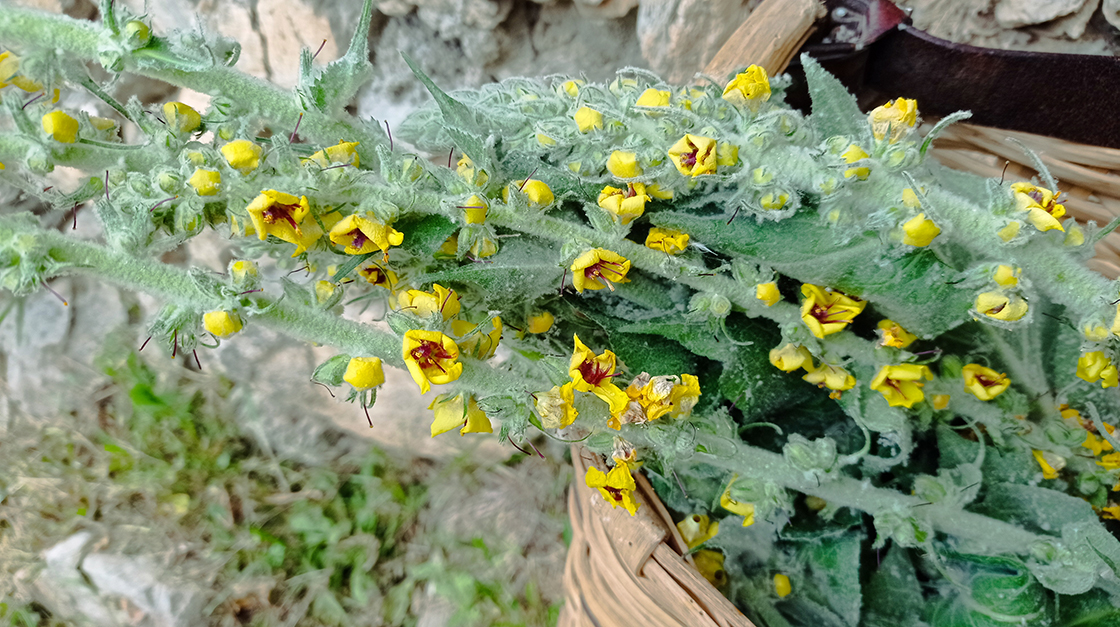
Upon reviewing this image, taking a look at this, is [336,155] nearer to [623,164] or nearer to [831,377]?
[623,164]

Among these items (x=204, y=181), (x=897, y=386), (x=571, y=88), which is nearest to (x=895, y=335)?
(x=897, y=386)

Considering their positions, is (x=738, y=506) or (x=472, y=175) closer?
(x=472, y=175)

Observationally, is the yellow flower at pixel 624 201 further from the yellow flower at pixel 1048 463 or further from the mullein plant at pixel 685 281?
the yellow flower at pixel 1048 463

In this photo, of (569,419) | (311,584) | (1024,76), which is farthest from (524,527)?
(1024,76)

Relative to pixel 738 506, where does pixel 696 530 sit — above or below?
below

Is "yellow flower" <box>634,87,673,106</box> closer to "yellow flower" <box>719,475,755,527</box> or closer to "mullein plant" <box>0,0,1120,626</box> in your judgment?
"mullein plant" <box>0,0,1120,626</box>

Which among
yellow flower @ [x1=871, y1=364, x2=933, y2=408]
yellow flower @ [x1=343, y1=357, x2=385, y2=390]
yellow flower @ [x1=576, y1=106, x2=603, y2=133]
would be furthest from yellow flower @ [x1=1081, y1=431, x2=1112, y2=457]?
yellow flower @ [x1=343, y1=357, x2=385, y2=390]

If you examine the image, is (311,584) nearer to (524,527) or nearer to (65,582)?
(524,527)
